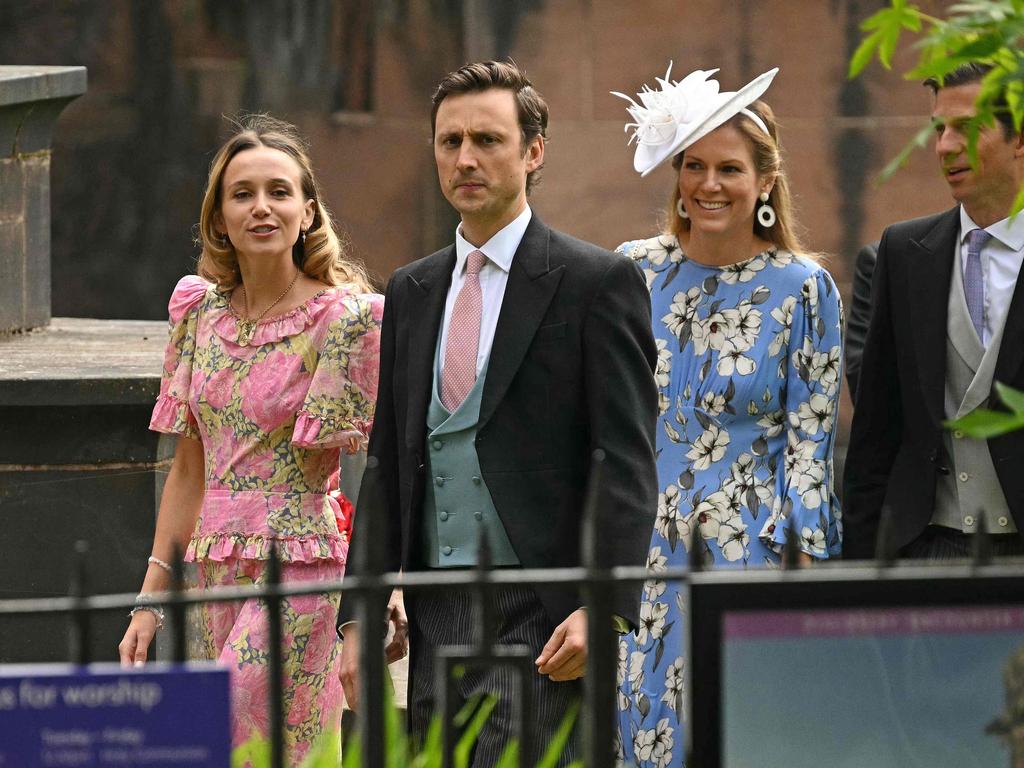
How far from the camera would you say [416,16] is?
41.3ft

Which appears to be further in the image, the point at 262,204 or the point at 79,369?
the point at 79,369

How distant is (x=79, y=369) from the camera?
6.57m

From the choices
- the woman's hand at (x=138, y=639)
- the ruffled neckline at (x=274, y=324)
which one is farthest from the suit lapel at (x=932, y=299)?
the woman's hand at (x=138, y=639)

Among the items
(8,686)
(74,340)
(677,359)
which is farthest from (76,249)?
(8,686)

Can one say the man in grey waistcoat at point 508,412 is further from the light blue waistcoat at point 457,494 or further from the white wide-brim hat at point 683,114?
the white wide-brim hat at point 683,114

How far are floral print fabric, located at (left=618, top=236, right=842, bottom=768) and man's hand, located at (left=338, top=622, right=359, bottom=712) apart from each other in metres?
1.22

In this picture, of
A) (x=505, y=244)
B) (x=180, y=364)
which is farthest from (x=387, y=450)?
(x=180, y=364)

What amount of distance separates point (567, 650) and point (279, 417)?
1271mm

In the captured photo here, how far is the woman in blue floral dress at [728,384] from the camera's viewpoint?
5.62 metres

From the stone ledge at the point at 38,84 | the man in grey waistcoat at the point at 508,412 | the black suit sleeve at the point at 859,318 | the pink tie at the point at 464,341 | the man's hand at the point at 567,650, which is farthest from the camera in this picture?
the stone ledge at the point at 38,84

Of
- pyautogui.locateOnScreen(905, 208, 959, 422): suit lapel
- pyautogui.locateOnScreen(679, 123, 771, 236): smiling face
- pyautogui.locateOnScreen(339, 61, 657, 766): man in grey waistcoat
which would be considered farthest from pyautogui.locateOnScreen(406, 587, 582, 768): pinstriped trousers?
pyautogui.locateOnScreen(679, 123, 771, 236): smiling face

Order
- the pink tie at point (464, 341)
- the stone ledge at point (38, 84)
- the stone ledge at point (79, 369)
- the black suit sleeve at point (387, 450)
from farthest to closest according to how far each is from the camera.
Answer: the stone ledge at point (38, 84) < the stone ledge at point (79, 369) < the black suit sleeve at point (387, 450) < the pink tie at point (464, 341)

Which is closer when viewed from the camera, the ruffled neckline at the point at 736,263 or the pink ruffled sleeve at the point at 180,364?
the pink ruffled sleeve at the point at 180,364

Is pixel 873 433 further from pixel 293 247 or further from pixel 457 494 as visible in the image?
pixel 293 247
